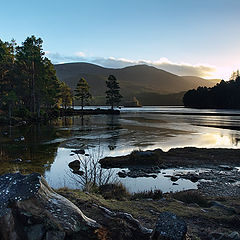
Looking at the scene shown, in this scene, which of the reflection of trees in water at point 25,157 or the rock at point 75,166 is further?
the rock at point 75,166

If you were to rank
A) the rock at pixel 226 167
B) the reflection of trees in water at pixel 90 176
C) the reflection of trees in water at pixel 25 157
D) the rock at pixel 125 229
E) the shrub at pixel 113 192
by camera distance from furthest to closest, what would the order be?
the rock at pixel 226 167 < the reflection of trees in water at pixel 25 157 < the reflection of trees in water at pixel 90 176 < the shrub at pixel 113 192 < the rock at pixel 125 229

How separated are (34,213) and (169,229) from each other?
6.61 ft

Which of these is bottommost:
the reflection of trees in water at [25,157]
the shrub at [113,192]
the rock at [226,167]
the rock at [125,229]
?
the rock at [226,167]

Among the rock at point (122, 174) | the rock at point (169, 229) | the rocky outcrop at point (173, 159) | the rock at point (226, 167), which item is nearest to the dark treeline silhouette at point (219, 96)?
the rocky outcrop at point (173, 159)

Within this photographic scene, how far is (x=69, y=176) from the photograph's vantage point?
1349 cm

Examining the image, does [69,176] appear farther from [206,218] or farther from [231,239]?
[231,239]

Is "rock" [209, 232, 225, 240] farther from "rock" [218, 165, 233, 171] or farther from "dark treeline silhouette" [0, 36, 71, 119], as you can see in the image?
"dark treeline silhouette" [0, 36, 71, 119]

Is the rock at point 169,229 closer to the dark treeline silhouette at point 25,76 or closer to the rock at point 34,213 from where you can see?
the rock at point 34,213

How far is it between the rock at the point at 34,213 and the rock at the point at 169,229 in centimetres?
104

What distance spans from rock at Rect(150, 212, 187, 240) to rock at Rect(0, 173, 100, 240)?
1036 mm

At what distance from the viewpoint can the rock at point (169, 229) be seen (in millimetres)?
3434

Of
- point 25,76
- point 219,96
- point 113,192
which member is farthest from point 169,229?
point 219,96

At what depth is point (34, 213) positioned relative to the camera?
348cm

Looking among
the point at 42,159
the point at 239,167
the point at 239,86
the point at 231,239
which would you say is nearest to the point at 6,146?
the point at 42,159
